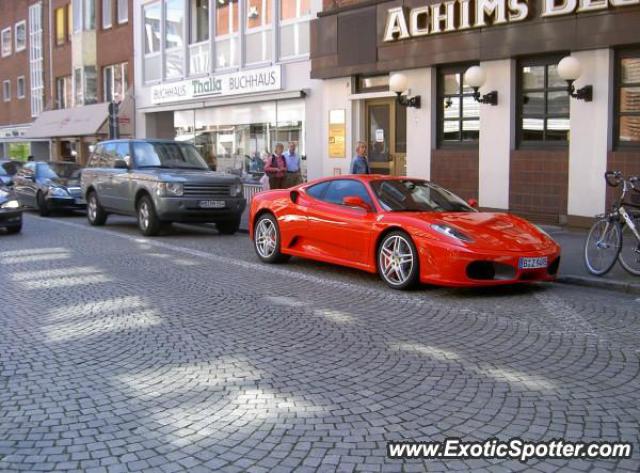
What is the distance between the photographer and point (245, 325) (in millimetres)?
6977

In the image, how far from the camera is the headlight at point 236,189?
14.8 metres

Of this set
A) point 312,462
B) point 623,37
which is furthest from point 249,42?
point 312,462

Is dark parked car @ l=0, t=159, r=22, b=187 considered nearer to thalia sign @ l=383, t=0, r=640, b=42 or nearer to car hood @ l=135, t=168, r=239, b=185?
car hood @ l=135, t=168, r=239, b=185

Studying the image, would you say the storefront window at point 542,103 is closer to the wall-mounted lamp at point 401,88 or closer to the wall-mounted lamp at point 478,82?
the wall-mounted lamp at point 478,82

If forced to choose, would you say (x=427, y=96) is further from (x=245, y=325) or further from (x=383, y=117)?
(x=245, y=325)

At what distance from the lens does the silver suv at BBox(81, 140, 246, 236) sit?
14258mm

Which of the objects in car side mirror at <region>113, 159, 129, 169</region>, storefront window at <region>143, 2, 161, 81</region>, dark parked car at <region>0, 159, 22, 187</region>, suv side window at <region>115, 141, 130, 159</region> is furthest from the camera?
storefront window at <region>143, 2, 161, 81</region>

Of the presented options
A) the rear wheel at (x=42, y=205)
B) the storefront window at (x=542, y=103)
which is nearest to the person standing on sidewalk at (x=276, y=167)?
the storefront window at (x=542, y=103)

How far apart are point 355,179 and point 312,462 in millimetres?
6397

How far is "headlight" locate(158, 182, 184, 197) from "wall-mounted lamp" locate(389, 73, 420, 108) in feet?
17.8

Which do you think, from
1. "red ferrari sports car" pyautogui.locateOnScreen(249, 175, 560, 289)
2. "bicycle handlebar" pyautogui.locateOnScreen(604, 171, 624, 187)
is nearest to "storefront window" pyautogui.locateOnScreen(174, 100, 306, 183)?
"red ferrari sports car" pyautogui.locateOnScreen(249, 175, 560, 289)

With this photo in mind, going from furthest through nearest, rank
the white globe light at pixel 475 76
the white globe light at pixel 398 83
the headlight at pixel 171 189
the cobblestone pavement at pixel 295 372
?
the white globe light at pixel 398 83, the white globe light at pixel 475 76, the headlight at pixel 171 189, the cobblestone pavement at pixel 295 372

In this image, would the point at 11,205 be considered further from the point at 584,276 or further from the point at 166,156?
the point at 584,276

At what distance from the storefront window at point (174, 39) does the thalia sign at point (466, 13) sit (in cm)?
1134
